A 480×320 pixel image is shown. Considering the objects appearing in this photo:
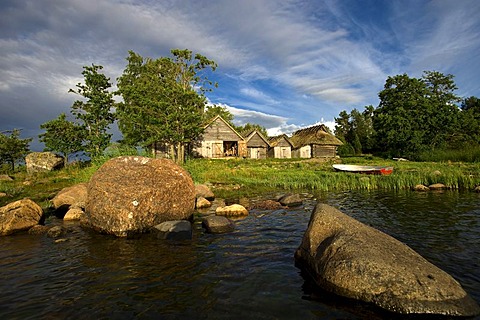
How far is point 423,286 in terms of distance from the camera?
12.4 feet

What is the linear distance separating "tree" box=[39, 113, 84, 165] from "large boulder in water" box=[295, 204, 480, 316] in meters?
27.1

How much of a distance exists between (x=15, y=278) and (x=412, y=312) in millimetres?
6992

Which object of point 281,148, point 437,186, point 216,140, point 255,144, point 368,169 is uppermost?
point 216,140

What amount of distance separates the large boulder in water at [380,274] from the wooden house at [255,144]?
36.7m

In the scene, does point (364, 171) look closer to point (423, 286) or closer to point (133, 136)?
point (423, 286)

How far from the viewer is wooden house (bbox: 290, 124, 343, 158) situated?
4719cm

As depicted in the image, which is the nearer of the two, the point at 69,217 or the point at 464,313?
the point at 464,313

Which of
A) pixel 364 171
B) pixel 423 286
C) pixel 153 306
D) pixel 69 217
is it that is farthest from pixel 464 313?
pixel 364 171

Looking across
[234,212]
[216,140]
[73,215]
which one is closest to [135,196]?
[234,212]

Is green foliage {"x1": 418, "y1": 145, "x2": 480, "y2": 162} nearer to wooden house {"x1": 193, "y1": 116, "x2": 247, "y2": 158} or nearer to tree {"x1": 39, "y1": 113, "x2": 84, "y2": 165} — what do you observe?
wooden house {"x1": 193, "y1": 116, "x2": 247, "y2": 158}

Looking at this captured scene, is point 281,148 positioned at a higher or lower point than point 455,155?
higher

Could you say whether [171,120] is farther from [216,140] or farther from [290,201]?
[290,201]

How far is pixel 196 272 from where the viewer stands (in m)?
5.41

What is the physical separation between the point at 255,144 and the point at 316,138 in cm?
1241
